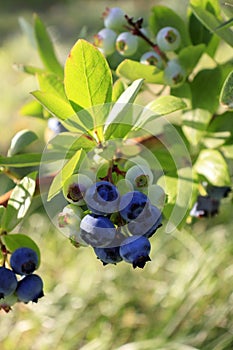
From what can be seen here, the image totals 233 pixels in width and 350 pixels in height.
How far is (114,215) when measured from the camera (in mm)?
621

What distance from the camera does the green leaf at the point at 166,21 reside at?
892 millimetres

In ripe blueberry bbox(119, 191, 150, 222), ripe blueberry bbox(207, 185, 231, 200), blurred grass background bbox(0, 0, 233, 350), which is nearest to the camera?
ripe blueberry bbox(119, 191, 150, 222)

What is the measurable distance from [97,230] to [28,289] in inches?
6.4

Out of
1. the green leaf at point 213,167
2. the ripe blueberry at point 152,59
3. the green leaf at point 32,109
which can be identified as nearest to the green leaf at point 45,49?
the green leaf at point 32,109

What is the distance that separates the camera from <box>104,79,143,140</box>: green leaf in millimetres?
625

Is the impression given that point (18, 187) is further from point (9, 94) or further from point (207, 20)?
point (9, 94)

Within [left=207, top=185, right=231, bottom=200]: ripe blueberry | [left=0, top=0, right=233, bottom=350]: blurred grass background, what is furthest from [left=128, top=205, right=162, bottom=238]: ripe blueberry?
[left=0, top=0, right=233, bottom=350]: blurred grass background

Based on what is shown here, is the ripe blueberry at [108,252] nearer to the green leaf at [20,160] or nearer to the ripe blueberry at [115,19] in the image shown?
the green leaf at [20,160]

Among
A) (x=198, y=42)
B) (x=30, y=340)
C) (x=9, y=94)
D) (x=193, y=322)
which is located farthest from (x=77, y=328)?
(x=9, y=94)

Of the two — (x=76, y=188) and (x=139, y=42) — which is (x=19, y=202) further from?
(x=139, y=42)

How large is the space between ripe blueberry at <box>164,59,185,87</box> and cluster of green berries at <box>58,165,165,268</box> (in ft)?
0.78

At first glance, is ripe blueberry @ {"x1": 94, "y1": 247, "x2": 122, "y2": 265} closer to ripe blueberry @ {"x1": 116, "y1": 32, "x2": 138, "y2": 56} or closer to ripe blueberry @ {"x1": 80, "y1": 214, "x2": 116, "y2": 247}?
ripe blueberry @ {"x1": 80, "y1": 214, "x2": 116, "y2": 247}

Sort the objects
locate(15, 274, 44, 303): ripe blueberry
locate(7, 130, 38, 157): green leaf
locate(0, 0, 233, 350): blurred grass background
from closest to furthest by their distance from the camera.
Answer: locate(15, 274, 44, 303): ripe blueberry < locate(7, 130, 38, 157): green leaf < locate(0, 0, 233, 350): blurred grass background

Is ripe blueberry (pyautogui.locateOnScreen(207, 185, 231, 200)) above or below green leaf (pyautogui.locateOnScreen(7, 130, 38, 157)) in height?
below
